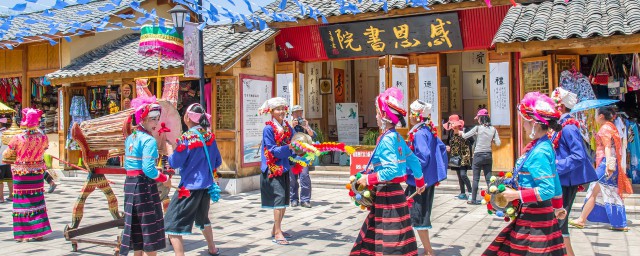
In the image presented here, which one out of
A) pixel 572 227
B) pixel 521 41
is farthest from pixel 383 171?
pixel 521 41

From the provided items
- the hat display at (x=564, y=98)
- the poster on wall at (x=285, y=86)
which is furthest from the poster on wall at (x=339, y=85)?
the hat display at (x=564, y=98)

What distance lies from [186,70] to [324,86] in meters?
5.52

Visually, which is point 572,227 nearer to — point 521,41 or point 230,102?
point 521,41

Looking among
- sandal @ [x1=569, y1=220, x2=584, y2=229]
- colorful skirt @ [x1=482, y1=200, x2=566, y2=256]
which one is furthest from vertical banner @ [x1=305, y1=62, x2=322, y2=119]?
colorful skirt @ [x1=482, y1=200, x2=566, y2=256]

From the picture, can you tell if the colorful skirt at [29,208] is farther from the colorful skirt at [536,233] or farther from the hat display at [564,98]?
the hat display at [564,98]

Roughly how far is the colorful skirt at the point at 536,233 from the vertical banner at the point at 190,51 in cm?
747

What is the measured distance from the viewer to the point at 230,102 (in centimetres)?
1285

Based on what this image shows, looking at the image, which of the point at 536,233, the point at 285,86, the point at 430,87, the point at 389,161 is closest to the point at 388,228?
the point at 389,161

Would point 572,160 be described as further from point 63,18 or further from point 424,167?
point 63,18

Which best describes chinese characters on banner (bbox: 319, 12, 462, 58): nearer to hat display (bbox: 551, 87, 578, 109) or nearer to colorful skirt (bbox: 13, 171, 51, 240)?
hat display (bbox: 551, 87, 578, 109)

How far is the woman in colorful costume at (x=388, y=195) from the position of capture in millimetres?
5094

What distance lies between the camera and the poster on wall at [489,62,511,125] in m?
11.5

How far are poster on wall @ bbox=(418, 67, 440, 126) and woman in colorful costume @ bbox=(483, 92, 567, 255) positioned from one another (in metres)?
7.84

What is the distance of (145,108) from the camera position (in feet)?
18.7
